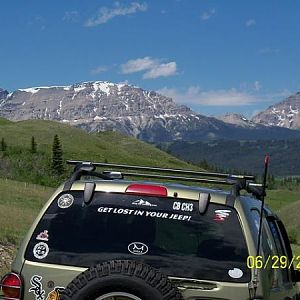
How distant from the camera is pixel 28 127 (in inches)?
6476

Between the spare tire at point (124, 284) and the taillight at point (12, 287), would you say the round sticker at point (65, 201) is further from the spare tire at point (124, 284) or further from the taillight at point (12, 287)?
the spare tire at point (124, 284)

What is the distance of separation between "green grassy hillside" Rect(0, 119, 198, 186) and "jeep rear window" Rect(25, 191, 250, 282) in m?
89.7

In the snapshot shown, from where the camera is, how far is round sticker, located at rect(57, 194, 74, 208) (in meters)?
5.14

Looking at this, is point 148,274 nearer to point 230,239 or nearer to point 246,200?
point 230,239

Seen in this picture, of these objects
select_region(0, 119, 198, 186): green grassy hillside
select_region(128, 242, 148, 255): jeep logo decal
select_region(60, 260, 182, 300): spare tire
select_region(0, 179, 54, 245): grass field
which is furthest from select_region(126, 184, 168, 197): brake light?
select_region(0, 119, 198, 186): green grassy hillside

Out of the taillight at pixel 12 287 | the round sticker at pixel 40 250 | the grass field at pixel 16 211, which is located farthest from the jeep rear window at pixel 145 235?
the grass field at pixel 16 211

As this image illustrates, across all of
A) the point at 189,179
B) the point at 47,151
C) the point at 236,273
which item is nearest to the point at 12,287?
the point at 236,273

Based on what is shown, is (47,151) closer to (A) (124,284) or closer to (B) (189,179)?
(B) (189,179)

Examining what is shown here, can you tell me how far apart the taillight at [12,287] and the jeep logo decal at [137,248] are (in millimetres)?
924

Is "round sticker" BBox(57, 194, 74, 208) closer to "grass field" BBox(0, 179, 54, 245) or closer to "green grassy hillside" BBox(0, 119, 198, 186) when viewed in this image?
"grass field" BBox(0, 179, 54, 245)

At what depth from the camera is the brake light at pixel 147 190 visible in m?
5.04

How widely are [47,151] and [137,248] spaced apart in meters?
132

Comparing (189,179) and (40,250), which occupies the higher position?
(189,179)

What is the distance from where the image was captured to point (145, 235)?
4.98 metres
